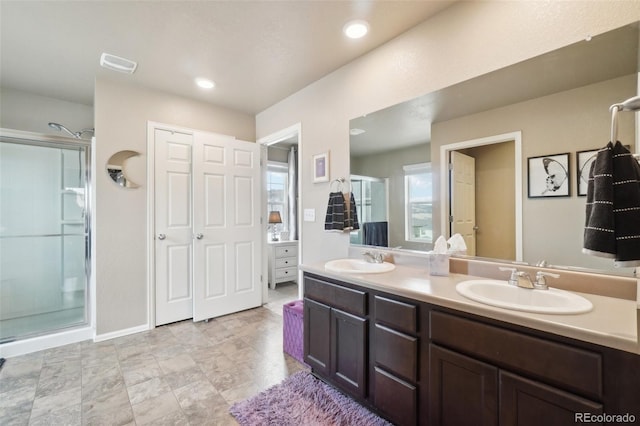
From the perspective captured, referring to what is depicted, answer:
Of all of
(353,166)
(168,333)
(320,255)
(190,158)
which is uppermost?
(190,158)

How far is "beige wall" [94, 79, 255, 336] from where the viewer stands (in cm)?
259

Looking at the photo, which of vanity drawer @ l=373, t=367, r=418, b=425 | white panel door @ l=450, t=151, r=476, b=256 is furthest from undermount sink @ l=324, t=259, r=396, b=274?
vanity drawer @ l=373, t=367, r=418, b=425

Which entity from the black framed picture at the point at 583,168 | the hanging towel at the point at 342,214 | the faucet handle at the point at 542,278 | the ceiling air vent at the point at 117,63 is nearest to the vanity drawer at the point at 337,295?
the hanging towel at the point at 342,214

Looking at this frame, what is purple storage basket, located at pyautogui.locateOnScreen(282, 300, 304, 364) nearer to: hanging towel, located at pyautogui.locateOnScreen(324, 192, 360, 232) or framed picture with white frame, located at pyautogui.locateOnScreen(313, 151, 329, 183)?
hanging towel, located at pyautogui.locateOnScreen(324, 192, 360, 232)

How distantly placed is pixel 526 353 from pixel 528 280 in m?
0.45

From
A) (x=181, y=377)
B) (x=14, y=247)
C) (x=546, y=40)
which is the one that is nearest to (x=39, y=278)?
(x=14, y=247)

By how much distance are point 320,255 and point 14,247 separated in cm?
306

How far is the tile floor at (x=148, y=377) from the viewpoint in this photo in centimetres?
163

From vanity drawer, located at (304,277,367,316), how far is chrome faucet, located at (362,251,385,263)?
447mm

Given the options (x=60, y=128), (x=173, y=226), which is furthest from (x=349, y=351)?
(x=60, y=128)

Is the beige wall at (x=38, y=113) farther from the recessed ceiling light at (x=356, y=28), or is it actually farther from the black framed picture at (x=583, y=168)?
the black framed picture at (x=583, y=168)

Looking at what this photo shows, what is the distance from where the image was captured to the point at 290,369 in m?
2.10

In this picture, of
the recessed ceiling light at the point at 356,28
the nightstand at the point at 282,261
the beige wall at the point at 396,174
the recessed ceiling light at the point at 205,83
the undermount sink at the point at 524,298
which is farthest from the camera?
the nightstand at the point at 282,261

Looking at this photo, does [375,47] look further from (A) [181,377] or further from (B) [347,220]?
(A) [181,377]
